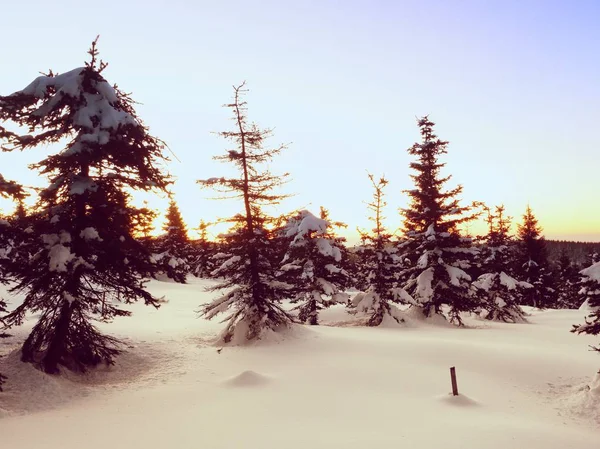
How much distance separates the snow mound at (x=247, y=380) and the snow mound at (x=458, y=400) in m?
5.04

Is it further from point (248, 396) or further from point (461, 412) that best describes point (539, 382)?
point (248, 396)

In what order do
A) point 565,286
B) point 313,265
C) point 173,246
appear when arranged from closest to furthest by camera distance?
1. point 313,265
2. point 173,246
3. point 565,286

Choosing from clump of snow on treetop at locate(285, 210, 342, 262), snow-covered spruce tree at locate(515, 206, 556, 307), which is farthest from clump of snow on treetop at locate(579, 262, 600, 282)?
snow-covered spruce tree at locate(515, 206, 556, 307)

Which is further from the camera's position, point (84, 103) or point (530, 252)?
point (530, 252)

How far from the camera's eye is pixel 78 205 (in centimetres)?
1255

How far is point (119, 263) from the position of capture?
42.3 feet

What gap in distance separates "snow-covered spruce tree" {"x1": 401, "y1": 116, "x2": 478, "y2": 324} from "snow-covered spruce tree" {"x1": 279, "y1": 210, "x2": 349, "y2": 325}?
5.10 meters

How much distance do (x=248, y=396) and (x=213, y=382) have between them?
1764 mm

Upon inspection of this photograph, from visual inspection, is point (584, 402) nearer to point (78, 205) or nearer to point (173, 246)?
point (78, 205)

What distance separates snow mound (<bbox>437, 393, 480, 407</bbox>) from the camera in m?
10.7

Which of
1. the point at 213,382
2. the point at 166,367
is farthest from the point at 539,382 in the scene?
the point at 166,367

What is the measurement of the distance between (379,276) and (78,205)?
17068 mm

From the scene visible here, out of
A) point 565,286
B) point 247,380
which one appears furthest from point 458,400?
point 565,286

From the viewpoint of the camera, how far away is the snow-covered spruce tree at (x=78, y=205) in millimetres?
11875
